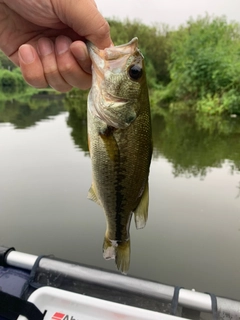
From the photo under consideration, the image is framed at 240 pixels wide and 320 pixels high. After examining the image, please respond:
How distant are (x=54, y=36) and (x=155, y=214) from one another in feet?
11.6

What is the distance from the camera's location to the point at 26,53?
5.41 feet

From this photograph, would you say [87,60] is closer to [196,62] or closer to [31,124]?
[31,124]

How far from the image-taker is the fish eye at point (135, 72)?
1.45 metres

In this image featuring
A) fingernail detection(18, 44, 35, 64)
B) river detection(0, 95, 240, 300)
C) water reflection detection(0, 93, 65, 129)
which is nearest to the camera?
fingernail detection(18, 44, 35, 64)

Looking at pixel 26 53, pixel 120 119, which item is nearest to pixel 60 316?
pixel 120 119

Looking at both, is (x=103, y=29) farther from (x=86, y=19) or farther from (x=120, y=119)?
(x=120, y=119)

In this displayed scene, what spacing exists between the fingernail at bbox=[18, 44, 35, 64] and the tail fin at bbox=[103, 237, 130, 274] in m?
1.01

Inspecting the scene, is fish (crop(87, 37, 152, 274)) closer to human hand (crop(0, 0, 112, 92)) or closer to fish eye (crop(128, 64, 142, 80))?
fish eye (crop(128, 64, 142, 80))

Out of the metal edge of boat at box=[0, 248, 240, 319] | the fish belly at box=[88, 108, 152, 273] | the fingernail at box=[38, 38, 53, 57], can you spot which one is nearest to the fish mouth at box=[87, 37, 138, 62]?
the fish belly at box=[88, 108, 152, 273]

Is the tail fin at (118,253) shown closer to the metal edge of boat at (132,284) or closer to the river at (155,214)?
the metal edge of boat at (132,284)

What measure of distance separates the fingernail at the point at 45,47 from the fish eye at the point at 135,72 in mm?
525

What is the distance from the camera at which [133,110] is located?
1.46 metres

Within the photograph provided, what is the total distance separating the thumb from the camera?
4.91ft

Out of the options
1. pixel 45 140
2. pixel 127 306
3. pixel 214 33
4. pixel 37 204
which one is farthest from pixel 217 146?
pixel 214 33
